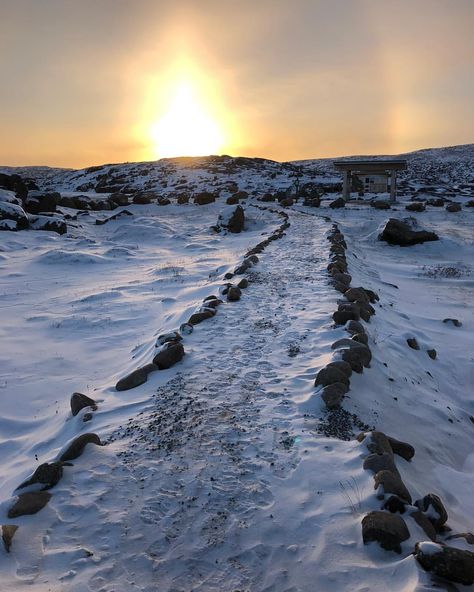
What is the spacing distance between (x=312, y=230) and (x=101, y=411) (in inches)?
579

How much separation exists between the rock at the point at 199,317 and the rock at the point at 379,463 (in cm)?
396

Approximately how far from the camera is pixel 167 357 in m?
5.50

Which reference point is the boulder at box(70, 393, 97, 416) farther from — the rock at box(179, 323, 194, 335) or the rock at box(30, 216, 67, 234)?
the rock at box(30, 216, 67, 234)

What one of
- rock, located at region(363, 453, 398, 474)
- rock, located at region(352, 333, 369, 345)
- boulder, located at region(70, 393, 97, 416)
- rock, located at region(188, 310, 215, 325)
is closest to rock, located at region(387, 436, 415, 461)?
rock, located at region(363, 453, 398, 474)

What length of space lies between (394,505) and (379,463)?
0.41m

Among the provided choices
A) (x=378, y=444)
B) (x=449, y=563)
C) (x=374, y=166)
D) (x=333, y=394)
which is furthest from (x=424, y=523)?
(x=374, y=166)

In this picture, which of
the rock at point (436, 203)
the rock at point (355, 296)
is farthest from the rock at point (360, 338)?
the rock at point (436, 203)

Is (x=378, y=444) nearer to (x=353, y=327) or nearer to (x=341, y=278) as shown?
(x=353, y=327)

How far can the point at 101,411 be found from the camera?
186 inches

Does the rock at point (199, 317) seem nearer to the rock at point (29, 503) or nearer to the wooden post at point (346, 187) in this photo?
the rock at point (29, 503)

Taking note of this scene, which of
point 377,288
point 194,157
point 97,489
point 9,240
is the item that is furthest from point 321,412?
point 194,157

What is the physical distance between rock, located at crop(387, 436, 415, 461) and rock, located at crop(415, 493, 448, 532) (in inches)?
31.0

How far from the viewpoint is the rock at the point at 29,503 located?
3201 millimetres

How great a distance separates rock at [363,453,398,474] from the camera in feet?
11.3
